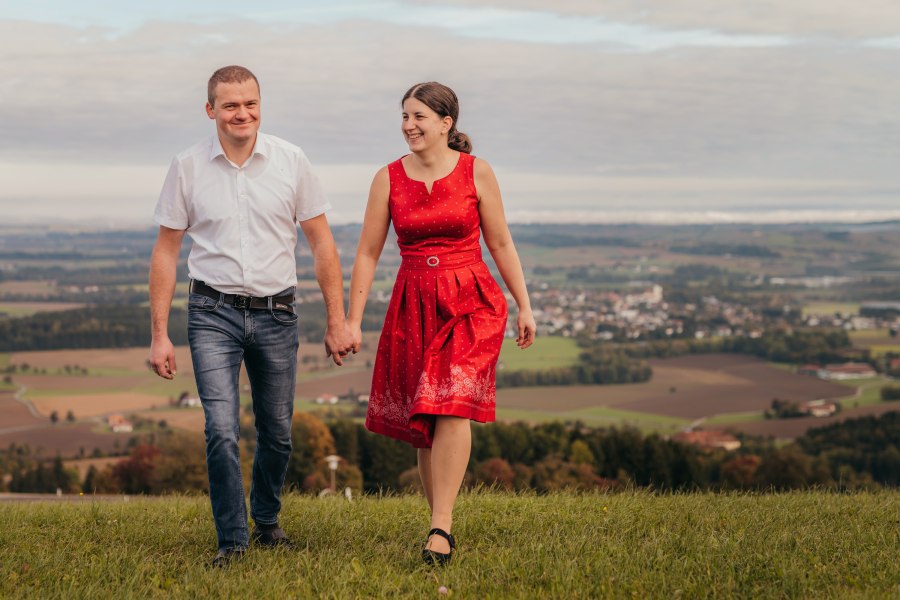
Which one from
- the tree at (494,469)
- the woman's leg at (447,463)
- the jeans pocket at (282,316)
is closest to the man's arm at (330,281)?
the jeans pocket at (282,316)

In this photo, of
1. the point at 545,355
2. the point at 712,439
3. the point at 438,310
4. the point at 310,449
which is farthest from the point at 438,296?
the point at 545,355

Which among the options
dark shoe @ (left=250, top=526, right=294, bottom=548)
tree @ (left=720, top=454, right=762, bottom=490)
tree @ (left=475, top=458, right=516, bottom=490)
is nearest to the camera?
dark shoe @ (left=250, top=526, right=294, bottom=548)

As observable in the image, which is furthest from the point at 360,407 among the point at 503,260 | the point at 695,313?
the point at 503,260

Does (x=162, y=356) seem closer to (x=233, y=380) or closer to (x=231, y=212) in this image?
(x=233, y=380)

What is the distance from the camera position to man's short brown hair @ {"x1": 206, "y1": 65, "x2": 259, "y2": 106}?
542 centimetres

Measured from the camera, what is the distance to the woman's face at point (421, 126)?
5648 mm

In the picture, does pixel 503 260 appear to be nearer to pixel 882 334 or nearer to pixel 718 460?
pixel 718 460

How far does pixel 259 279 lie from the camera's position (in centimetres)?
557

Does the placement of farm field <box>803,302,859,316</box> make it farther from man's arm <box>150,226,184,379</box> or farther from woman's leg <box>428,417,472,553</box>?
man's arm <box>150,226,184,379</box>

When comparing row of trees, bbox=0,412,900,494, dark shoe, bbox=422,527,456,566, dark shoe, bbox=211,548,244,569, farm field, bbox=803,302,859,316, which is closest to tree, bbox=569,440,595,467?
row of trees, bbox=0,412,900,494

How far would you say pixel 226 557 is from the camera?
216 inches

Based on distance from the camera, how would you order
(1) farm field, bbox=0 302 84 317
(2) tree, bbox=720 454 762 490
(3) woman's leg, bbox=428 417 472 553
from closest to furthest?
(3) woman's leg, bbox=428 417 472 553
(2) tree, bbox=720 454 762 490
(1) farm field, bbox=0 302 84 317

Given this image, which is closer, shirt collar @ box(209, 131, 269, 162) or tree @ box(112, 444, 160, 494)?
shirt collar @ box(209, 131, 269, 162)

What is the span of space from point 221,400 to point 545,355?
323 ft
